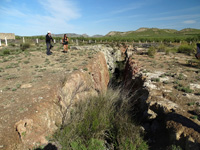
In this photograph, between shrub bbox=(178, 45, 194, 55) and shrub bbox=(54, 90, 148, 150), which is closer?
shrub bbox=(54, 90, 148, 150)

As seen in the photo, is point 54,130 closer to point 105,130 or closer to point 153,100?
point 105,130

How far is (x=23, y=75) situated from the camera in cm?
757

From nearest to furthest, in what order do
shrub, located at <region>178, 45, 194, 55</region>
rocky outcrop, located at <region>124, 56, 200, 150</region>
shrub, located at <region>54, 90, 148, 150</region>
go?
1. rocky outcrop, located at <region>124, 56, 200, 150</region>
2. shrub, located at <region>54, 90, 148, 150</region>
3. shrub, located at <region>178, 45, 194, 55</region>

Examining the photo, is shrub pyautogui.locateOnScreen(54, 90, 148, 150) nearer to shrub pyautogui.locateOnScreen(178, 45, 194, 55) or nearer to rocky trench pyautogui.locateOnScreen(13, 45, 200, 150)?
rocky trench pyautogui.locateOnScreen(13, 45, 200, 150)

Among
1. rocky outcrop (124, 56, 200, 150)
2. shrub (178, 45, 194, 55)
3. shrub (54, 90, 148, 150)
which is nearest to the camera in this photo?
rocky outcrop (124, 56, 200, 150)

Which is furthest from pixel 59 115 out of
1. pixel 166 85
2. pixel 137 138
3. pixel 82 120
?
pixel 166 85

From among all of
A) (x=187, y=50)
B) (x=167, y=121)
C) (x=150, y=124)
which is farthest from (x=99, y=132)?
(x=187, y=50)

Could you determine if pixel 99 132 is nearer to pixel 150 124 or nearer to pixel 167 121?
pixel 150 124

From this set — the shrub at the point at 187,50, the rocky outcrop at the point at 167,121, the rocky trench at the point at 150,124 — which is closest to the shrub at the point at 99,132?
the rocky trench at the point at 150,124

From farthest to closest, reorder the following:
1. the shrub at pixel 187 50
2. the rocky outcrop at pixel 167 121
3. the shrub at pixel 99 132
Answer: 1. the shrub at pixel 187 50
2. the shrub at pixel 99 132
3. the rocky outcrop at pixel 167 121

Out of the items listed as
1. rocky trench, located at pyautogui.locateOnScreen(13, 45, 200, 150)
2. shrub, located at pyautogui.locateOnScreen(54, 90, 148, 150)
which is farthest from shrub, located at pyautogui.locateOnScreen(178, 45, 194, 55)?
shrub, located at pyautogui.locateOnScreen(54, 90, 148, 150)

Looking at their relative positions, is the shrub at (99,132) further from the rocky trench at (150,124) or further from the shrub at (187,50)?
the shrub at (187,50)

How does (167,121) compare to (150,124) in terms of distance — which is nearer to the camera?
(167,121)

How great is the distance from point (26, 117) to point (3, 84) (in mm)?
3414
